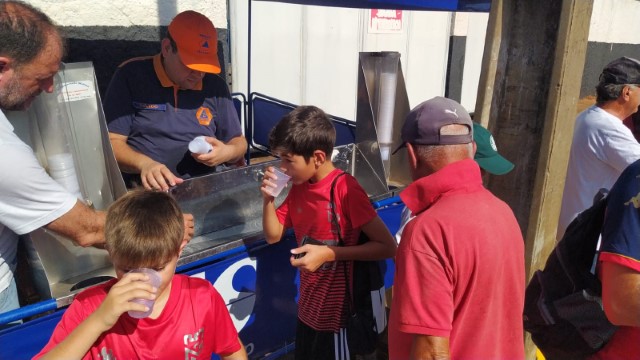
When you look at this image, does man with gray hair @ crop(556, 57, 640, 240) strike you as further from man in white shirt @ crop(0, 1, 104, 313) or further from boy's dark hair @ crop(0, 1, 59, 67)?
boy's dark hair @ crop(0, 1, 59, 67)

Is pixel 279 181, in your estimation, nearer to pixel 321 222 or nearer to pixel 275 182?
pixel 275 182

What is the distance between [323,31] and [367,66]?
4.04 m

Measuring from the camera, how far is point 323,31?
680cm

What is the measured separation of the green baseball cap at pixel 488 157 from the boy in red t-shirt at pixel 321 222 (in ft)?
1.51

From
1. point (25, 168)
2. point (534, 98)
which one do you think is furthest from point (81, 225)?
point (534, 98)

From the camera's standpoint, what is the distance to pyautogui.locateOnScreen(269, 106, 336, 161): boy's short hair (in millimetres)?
1934

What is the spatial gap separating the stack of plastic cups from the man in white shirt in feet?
0.81

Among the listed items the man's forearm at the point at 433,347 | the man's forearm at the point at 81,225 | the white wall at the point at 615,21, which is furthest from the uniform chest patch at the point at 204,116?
the white wall at the point at 615,21

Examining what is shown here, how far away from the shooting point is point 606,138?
268 centimetres

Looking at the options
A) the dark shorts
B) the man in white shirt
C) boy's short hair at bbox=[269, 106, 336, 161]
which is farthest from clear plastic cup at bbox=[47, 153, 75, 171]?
the dark shorts

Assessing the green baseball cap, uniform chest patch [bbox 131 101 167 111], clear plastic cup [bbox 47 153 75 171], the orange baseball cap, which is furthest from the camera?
uniform chest patch [bbox 131 101 167 111]

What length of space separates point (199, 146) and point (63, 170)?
1.97ft

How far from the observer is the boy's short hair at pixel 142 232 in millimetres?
1332

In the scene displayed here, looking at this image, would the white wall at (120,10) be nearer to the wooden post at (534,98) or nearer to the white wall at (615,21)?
the wooden post at (534,98)
